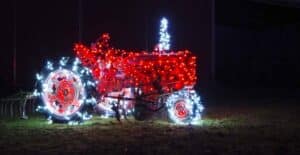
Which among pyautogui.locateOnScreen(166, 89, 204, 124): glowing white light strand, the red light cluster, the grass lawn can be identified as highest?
the red light cluster

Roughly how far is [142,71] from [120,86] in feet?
2.36

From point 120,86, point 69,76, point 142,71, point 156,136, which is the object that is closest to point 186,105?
point 142,71

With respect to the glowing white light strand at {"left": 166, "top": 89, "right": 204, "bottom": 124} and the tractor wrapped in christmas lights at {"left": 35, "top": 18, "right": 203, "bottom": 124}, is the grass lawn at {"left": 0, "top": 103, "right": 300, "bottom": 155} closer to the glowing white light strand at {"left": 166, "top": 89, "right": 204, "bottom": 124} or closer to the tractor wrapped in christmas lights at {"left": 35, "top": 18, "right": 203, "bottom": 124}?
the glowing white light strand at {"left": 166, "top": 89, "right": 204, "bottom": 124}

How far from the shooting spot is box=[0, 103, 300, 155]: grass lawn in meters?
12.8

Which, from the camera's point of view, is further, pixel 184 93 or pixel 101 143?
pixel 184 93

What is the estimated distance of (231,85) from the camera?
1281 inches

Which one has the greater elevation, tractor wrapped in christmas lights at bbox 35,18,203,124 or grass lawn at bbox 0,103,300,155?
tractor wrapped in christmas lights at bbox 35,18,203,124

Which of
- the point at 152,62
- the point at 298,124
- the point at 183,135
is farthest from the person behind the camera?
the point at 152,62

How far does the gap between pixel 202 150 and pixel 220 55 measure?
21092mm

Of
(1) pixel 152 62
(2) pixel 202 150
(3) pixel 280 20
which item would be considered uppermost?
(3) pixel 280 20

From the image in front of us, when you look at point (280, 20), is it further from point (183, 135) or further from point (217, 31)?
point (183, 135)

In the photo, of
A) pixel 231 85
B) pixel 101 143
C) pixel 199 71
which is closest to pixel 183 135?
pixel 101 143

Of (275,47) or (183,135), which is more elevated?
(275,47)

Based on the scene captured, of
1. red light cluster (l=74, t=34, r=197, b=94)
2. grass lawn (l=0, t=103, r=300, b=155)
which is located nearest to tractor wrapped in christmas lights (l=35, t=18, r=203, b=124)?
red light cluster (l=74, t=34, r=197, b=94)
